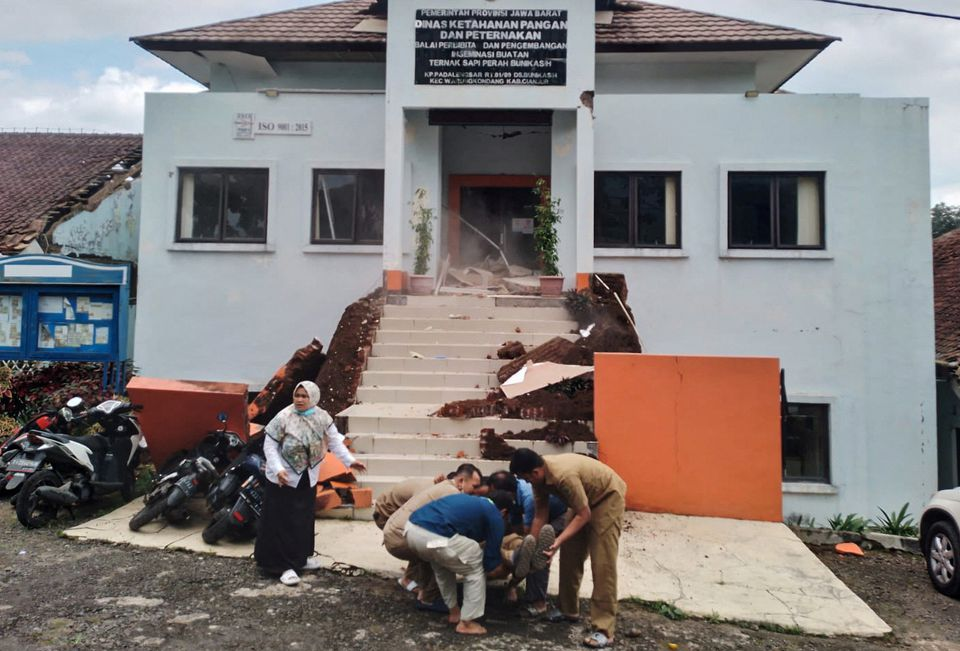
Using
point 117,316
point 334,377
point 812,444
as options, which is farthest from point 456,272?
point 812,444

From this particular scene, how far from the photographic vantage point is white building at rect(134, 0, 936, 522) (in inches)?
438

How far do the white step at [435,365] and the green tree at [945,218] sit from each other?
3980 centimetres

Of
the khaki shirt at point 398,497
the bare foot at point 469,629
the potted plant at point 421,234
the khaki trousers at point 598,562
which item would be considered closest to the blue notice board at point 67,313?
the potted plant at point 421,234

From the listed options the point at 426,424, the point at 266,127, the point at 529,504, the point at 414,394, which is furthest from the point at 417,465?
the point at 266,127

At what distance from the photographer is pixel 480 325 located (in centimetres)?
981

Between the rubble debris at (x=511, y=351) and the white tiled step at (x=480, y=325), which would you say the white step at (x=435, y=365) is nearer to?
the rubble debris at (x=511, y=351)

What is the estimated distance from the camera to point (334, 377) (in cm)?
862

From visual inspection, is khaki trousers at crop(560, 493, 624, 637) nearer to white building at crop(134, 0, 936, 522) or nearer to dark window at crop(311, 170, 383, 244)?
white building at crop(134, 0, 936, 522)

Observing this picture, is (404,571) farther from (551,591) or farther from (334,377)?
(334,377)

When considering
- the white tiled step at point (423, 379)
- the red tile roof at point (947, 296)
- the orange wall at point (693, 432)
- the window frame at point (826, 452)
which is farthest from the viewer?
the red tile roof at point (947, 296)

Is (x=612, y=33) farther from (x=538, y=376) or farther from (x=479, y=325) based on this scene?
(x=538, y=376)

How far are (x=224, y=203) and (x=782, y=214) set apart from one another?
9.80 metres

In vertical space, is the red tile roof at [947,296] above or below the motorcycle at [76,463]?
above

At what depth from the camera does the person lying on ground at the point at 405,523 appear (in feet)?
15.0
